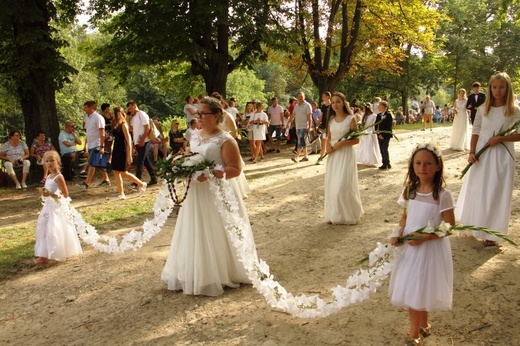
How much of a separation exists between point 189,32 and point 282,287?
12329 millimetres

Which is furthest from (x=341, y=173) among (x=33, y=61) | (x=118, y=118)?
(x=33, y=61)

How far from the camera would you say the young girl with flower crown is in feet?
11.6

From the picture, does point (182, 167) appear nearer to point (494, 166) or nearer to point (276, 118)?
point (494, 166)

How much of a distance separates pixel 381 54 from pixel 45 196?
21414 millimetres

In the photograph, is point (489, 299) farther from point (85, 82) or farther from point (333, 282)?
point (85, 82)

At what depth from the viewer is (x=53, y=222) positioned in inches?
251

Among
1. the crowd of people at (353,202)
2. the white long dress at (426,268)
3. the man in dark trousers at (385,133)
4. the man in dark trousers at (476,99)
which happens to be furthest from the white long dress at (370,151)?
the white long dress at (426,268)

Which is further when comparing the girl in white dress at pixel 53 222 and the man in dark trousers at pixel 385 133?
the man in dark trousers at pixel 385 133

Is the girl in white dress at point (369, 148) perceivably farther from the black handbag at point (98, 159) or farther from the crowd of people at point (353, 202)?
the black handbag at point (98, 159)

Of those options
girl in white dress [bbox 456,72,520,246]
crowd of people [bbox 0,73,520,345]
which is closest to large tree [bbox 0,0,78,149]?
crowd of people [bbox 0,73,520,345]

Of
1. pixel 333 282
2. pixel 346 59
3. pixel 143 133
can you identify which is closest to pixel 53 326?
pixel 333 282

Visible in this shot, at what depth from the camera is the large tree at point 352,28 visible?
20766mm

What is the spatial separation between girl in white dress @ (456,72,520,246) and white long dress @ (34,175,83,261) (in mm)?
6216

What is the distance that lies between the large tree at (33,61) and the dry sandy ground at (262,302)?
847 centimetres
